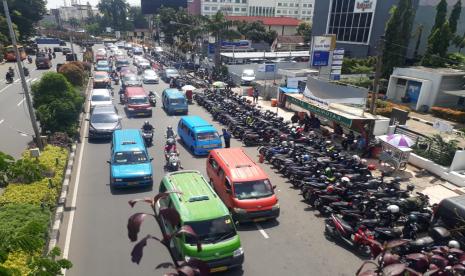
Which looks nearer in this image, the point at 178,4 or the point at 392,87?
the point at 392,87

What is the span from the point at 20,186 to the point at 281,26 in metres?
89.8

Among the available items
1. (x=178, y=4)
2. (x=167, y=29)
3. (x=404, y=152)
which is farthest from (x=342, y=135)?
(x=178, y=4)

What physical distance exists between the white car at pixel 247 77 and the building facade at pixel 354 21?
14.6m

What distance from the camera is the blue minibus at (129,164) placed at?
1438 cm

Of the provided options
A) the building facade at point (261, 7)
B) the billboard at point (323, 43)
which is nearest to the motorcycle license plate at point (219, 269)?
the billboard at point (323, 43)

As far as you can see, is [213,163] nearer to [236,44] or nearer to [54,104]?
[54,104]

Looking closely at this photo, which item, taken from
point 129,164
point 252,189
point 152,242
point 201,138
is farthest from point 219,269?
point 201,138

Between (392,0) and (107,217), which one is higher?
(392,0)

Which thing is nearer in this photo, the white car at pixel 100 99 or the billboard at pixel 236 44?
the white car at pixel 100 99

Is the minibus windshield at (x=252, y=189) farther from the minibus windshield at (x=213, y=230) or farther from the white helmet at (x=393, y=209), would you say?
the white helmet at (x=393, y=209)

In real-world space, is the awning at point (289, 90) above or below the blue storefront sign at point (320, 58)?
below

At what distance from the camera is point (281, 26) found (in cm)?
9344

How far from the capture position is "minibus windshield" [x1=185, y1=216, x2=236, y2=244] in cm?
962

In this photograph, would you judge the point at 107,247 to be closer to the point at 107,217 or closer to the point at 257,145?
the point at 107,217
